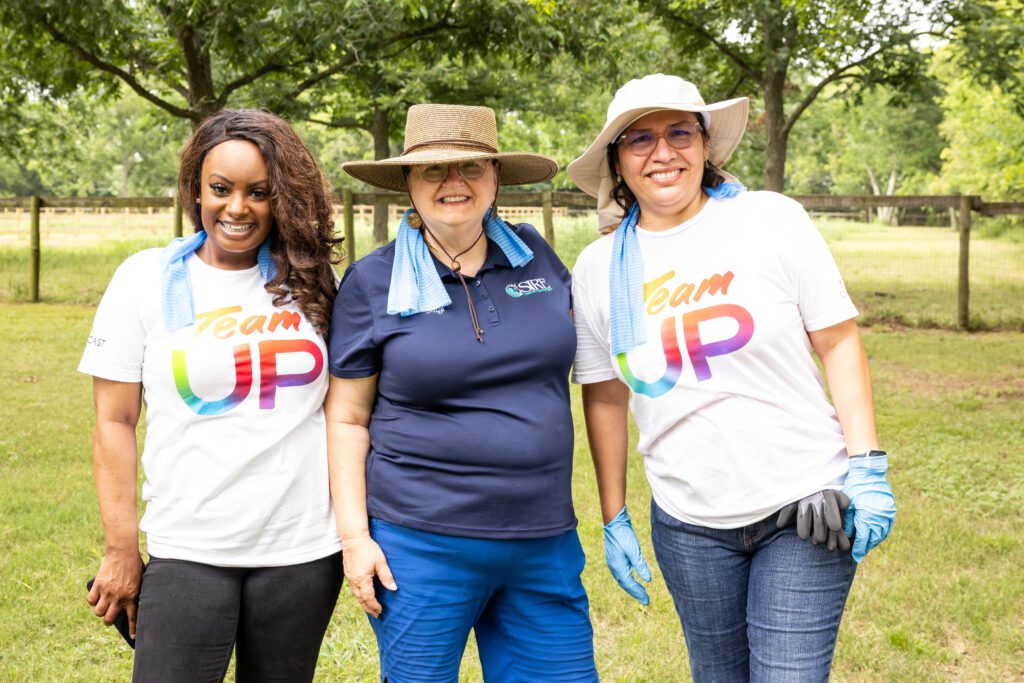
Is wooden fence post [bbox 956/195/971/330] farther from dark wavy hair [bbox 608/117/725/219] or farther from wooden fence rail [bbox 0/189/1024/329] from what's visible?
dark wavy hair [bbox 608/117/725/219]

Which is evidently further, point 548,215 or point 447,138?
point 548,215

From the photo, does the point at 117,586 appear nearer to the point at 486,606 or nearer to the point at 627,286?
the point at 486,606

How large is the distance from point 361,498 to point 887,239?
1443cm

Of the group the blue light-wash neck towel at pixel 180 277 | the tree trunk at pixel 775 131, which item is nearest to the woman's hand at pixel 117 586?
the blue light-wash neck towel at pixel 180 277

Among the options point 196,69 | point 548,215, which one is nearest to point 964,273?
point 548,215

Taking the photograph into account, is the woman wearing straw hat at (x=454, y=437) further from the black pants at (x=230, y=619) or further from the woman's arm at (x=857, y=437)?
the woman's arm at (x=857, y=437)

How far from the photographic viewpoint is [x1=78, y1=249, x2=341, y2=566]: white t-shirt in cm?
237

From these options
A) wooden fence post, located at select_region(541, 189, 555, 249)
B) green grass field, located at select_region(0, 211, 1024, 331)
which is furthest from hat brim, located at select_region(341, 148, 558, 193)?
green grass field, located at select_region(0, 211, 1024, 331)

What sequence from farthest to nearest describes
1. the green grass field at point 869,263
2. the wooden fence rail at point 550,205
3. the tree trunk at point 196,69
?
the green grass field at point 869,263, the wooden fence rail at point 550,205, the tree trunk at point 196,69

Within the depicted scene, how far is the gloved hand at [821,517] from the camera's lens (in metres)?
2.30

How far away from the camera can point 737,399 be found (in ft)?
7.93

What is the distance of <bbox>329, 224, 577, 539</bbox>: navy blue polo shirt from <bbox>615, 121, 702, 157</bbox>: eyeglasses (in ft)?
1.58

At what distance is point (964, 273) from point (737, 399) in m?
11.3

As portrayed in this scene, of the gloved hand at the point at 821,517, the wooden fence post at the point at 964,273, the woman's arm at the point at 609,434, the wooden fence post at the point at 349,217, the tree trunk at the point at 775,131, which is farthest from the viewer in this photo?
the tree trunk at the point at 775,131
